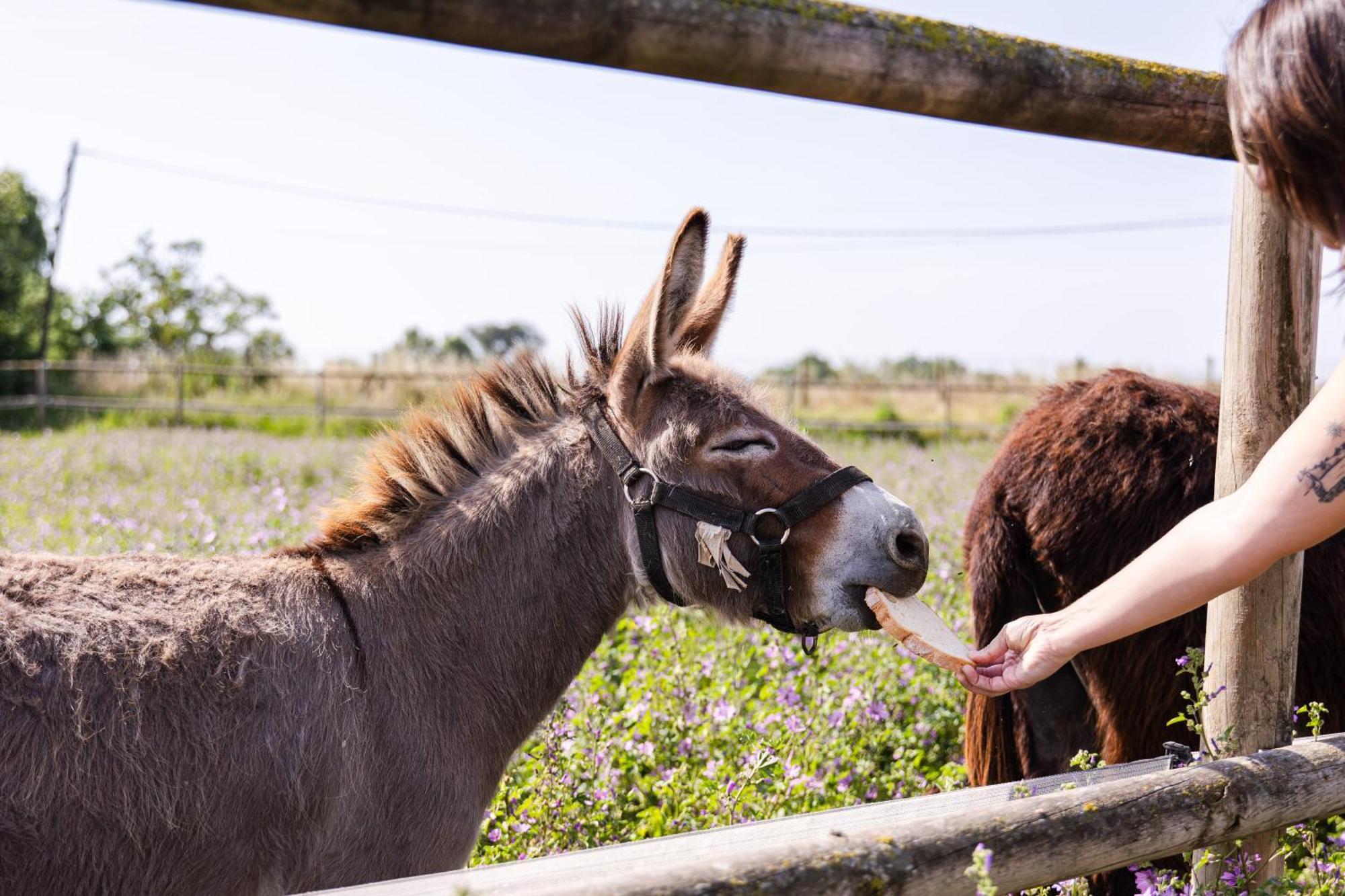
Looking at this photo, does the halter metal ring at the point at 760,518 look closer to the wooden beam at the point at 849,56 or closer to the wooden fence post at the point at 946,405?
the wooden beam at the point at 849,56

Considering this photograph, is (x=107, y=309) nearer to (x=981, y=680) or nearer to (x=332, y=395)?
(x=332, y=395)

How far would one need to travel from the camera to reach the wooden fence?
141 cm

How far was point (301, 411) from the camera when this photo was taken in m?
19.9

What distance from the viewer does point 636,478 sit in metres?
2.55

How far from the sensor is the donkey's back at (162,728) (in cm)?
180

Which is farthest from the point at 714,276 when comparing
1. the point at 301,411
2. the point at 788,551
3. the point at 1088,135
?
the point at 301,411

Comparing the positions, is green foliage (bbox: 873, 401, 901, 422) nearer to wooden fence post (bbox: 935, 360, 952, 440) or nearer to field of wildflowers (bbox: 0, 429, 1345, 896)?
wooden fence post (bbox: 935, 360, 952, 440)

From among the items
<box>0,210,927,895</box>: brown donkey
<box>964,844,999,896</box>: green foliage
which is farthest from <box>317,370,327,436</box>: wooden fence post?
<box>964,844,999,896</box>: green foliage

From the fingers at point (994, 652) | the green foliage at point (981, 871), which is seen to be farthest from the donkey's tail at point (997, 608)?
the green foliage at point (981, 871)

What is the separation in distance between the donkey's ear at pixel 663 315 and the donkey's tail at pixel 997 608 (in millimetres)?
1530

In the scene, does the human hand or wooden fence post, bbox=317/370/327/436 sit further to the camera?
wooden fence post, bbox=317/370/327/436

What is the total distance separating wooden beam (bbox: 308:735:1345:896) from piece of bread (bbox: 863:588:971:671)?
1.65 feet

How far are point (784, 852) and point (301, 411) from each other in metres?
20.1

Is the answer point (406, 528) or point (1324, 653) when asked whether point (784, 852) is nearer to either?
point (406, 528)
